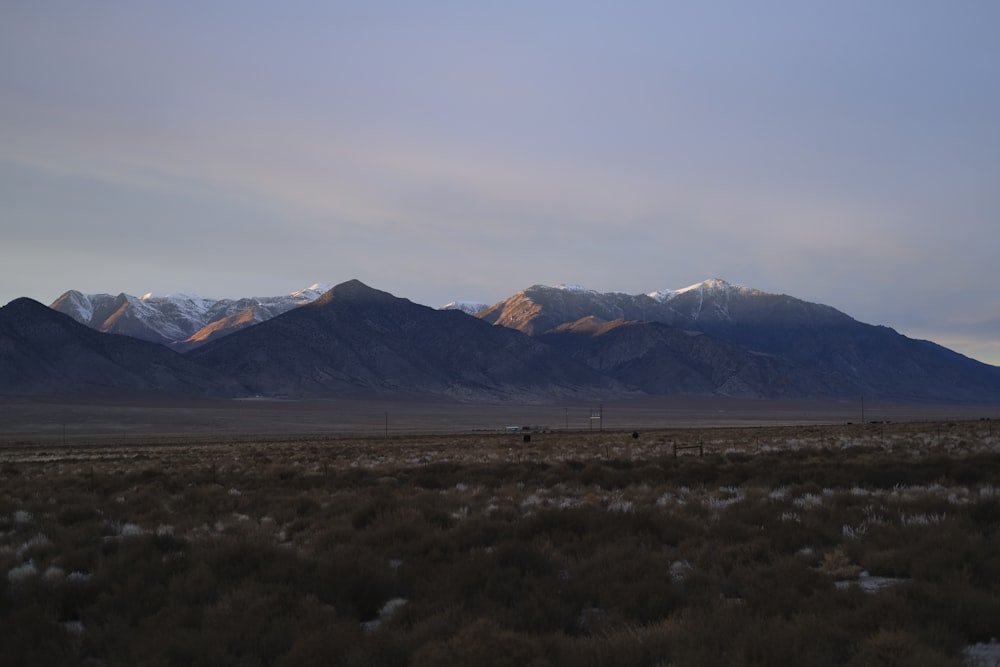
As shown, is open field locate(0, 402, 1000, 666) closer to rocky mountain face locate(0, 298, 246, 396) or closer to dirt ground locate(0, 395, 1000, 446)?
dirt ground locate(0, 395, 1000, 446)

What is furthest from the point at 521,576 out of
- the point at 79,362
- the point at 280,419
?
the point at 79,362

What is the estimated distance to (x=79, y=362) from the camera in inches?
6245

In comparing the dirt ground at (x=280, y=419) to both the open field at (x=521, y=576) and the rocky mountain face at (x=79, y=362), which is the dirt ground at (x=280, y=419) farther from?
the open field at (x=521, y=576)

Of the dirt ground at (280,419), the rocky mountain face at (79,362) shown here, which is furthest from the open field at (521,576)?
the rocky mountain face at (79,362)

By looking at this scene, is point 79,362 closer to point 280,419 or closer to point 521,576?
point 280,419

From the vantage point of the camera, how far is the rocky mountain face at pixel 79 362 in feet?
486

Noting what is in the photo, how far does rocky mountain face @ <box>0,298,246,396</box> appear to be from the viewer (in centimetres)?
14812

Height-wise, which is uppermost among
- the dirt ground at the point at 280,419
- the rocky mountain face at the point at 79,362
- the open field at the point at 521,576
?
the rocky mountain face at the point at 79,362

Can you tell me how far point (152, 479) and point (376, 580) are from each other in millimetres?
17765

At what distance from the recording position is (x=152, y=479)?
955 inches

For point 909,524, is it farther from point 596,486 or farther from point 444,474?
point 444,474


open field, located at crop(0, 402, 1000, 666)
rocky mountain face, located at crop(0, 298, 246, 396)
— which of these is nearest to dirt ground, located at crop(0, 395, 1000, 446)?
rocky mountain face, located at crop(0, 298, 246, 396)

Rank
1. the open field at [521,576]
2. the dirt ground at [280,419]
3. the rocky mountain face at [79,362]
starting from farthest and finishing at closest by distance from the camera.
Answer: the rocky mountain face at [79,362]
the dirt ground at [280,419]
the open field at [521,576]

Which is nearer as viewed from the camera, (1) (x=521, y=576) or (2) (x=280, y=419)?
(1) (x=521, y=576)
